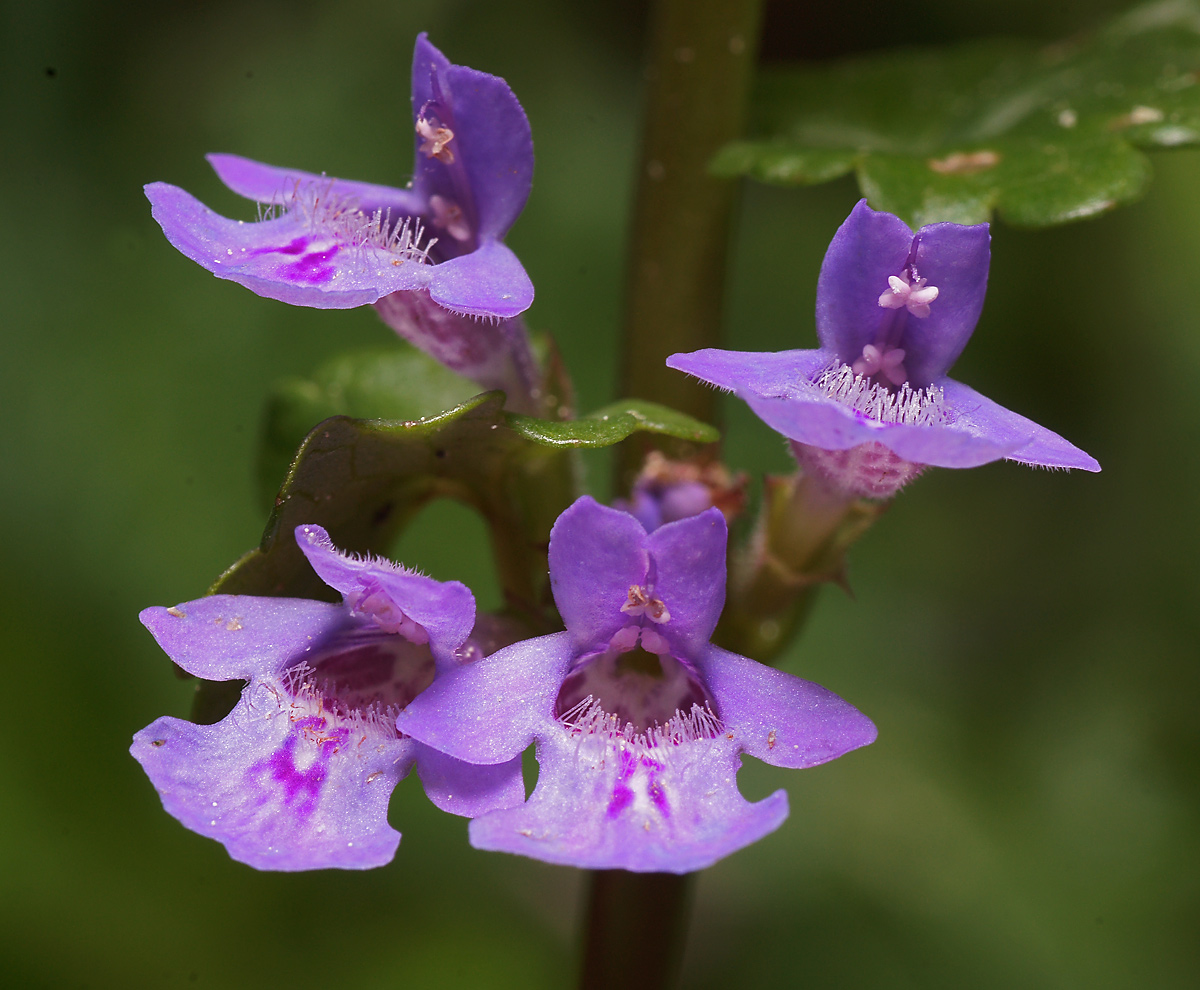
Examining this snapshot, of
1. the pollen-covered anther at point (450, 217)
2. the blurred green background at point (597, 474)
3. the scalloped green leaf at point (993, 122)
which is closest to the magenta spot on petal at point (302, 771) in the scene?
the pollen-covered anther at point (450, 217)

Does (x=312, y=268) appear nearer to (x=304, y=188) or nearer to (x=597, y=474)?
(x=304, y=188)

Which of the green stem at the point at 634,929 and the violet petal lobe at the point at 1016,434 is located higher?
the violet petal lobe at the point at 1016,434

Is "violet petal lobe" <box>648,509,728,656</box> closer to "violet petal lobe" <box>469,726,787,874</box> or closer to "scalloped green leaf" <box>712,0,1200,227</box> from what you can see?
"violet petal lobe" <box>469,726,787,874</box>

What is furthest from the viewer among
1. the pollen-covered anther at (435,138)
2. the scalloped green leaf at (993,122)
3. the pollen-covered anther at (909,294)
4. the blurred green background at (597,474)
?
the blurred green background at (597,474)

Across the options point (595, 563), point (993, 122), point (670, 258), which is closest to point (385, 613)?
point (595, 563)

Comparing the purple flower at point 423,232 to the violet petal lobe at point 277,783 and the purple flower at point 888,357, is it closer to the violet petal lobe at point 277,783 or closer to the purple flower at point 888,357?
the purple flower at point 888,357

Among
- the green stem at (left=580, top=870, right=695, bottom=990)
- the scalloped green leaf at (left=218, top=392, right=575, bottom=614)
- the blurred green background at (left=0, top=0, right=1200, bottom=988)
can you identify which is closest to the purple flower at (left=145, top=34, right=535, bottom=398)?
the scalloped green leaf at (left=218, top=392, right=575, bottom=614)

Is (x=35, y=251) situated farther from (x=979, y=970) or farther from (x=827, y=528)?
(x=979, y=970)

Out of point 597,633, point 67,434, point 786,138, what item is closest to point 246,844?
point 597,633
